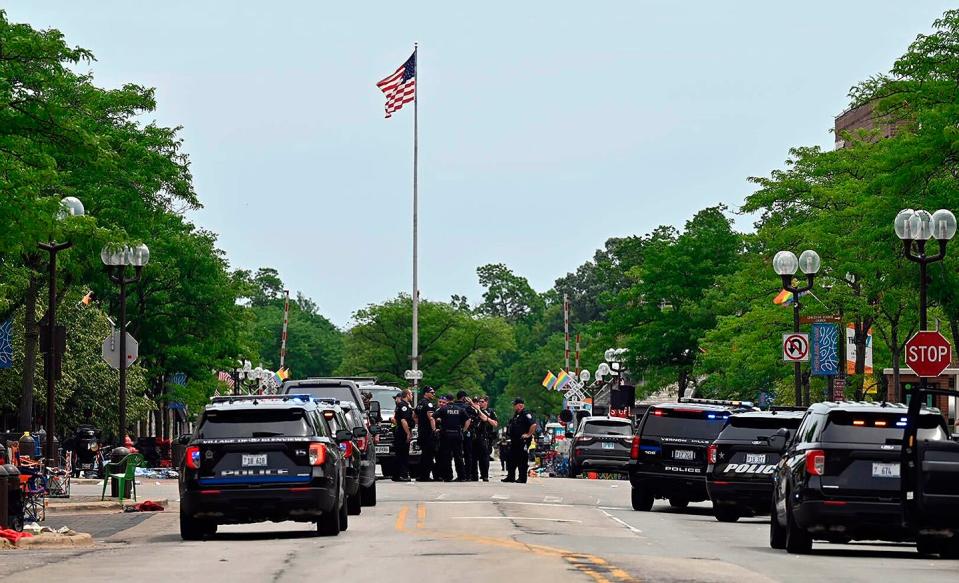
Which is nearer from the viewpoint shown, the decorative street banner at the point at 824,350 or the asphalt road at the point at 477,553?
the asphalt road at the point at 477,553

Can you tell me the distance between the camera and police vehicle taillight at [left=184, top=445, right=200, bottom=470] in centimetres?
2147

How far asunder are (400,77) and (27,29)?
42402 mm

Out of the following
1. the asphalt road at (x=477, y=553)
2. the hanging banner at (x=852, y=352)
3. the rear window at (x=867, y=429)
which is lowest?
the asphalt road at (x=477, y=553)

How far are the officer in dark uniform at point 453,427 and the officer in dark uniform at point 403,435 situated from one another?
0.83 meters

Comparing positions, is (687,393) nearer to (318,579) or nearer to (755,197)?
(755,197)

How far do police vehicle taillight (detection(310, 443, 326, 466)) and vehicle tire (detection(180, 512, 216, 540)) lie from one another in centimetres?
167

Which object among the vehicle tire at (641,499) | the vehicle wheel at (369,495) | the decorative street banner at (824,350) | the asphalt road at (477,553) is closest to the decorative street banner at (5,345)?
the asphalt road at (477,553)

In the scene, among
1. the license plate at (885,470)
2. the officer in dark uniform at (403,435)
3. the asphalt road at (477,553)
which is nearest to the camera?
the asphalt road at (477,553)

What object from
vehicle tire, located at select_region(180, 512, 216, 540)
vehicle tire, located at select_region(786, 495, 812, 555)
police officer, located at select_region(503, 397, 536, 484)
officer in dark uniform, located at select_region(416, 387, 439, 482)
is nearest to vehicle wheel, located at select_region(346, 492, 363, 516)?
vehicle tire, located at select_region(180, 512, 216, 540)

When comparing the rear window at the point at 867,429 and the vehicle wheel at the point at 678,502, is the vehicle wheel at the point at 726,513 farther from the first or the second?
the rear window at the point at 867,429

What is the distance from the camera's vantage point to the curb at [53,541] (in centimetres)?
2111

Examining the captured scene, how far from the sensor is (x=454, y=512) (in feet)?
90.3

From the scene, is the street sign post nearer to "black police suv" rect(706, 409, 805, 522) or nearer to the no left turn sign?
"black police suv" rect(706, 409, 805, 522)

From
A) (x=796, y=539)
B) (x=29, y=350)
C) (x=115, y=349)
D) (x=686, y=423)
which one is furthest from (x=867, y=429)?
(x=29, y=350)
